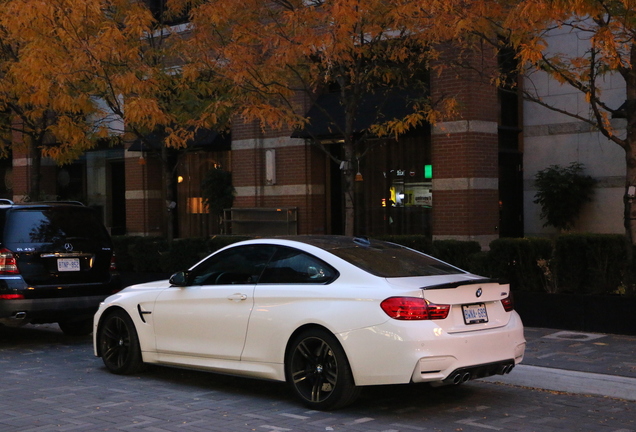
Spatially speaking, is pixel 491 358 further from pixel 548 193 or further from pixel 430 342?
pixel 548 193

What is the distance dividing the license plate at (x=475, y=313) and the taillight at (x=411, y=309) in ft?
0.96

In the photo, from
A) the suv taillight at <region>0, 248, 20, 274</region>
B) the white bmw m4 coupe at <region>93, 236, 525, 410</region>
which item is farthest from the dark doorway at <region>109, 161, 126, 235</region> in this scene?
the white bmw m4 coupe at <region>93, 236, 525, 410</region>

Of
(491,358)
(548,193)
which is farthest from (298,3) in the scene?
(491,358)

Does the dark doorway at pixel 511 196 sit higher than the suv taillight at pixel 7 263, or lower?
higher

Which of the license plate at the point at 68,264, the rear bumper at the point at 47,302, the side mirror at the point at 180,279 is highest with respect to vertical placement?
the license plate at the point at 68,264

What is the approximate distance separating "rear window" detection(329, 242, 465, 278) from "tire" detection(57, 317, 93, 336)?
5.83m

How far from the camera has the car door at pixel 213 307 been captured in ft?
26.2

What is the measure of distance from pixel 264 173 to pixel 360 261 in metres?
11.6

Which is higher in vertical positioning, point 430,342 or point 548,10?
point 548,10

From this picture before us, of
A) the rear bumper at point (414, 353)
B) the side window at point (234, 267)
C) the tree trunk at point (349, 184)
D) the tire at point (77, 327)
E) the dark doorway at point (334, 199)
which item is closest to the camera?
the rear bumper at point (414, 353)

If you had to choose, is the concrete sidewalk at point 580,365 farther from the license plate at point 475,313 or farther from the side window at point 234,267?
the side window at point 234,267

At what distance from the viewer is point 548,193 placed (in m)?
15.2

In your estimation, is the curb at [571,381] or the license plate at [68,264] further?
the license plate at [68,264]

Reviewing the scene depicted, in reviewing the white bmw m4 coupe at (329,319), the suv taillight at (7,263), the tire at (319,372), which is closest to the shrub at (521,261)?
the white bmw m4 coupe at (329,319)
